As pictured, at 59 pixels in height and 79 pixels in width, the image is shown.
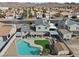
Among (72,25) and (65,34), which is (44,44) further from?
(72,25)

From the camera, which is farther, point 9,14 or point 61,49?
point 9,14

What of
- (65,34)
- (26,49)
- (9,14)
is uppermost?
(9,14)

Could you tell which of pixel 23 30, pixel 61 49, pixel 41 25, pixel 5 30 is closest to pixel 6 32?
pixel 5 30

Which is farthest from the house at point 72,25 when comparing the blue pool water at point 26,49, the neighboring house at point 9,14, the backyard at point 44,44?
the neighboring house at point 9,14

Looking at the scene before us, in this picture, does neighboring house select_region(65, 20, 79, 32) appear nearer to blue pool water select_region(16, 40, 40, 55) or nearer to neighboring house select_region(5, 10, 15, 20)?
blue pool water select_region(16, 40, 40, 55)

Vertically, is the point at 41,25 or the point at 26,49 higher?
the point at 41,25

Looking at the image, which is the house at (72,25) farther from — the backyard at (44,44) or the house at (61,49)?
the backyard at (44,44)

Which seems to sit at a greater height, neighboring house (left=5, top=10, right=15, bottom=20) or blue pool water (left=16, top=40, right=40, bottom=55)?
neighboring house (left=5, top=10, right=15, bottom=20)

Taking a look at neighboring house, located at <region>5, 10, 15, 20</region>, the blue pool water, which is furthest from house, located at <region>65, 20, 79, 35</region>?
neighboring house, located at <region>5, 10, 15, 20</region>

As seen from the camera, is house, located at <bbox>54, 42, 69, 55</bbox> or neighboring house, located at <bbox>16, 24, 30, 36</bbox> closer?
house, located at <bbox>54, 42, 69, 55</bbox>
